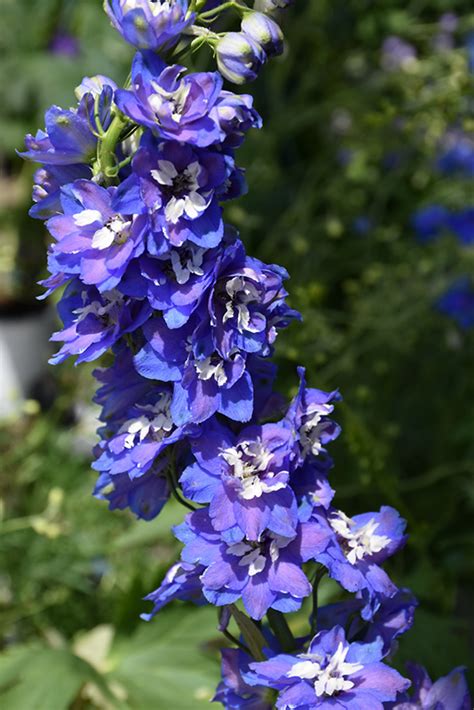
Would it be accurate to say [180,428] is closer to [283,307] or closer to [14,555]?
[283,307]

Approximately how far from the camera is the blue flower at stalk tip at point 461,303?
174 cm

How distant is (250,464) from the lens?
62 centimetres

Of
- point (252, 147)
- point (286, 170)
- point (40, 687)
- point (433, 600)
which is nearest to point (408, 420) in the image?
point (433, 600)

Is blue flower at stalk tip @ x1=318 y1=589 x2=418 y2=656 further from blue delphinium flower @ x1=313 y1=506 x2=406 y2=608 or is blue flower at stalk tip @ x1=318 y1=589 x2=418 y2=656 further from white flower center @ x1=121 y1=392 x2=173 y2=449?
white flower center @ x1=121 y1=392 x2=173 y2=449

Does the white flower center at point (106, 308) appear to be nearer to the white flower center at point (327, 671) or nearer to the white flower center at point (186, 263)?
the white flower center at point (186, 263)

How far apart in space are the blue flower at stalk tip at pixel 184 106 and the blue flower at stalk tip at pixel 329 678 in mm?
332

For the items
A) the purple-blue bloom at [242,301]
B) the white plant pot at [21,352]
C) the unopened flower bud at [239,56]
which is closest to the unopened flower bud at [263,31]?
the unopened flower bud at [239,56]

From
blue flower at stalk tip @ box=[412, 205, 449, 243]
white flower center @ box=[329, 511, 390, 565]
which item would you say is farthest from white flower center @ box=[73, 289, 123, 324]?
blue flower at stalk tip @ box=[412, 205, 449, 243]

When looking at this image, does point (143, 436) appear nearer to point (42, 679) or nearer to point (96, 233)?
point (96, 233)

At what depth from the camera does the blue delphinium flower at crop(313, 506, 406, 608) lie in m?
0.63

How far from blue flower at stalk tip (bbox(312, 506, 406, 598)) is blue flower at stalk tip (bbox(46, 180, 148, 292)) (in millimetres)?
221

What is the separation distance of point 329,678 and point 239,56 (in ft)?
1.32

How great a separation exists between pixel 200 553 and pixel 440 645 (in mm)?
554

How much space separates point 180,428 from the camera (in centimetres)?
61
